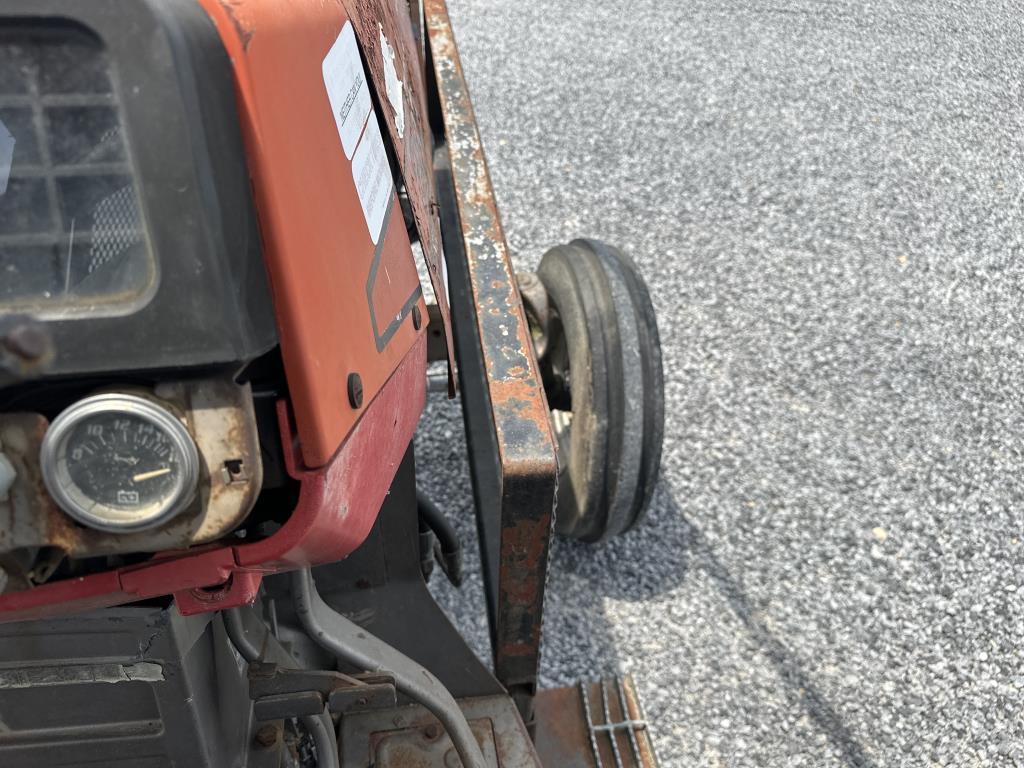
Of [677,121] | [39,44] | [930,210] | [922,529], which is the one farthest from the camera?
[677,121]

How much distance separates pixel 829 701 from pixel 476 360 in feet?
3.89

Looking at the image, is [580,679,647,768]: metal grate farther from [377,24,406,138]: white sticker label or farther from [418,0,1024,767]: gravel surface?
[377,24,406,138]: white sticker label

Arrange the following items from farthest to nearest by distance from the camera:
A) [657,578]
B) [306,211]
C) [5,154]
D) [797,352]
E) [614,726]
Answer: [797,352], [657,578], [614,726], [306,211], [5,154]

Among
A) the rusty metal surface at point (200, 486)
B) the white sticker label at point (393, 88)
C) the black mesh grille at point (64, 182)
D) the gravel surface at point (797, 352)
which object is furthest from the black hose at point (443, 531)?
the black mesh grille at point (64, 182)

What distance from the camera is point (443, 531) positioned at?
A: 1.76 metres

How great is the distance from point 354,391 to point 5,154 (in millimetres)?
354

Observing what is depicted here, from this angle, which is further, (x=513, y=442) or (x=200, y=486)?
(x=513, y=442)

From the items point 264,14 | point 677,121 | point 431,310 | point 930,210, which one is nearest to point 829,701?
point 431,310

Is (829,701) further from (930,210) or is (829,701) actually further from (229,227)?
(930,210)

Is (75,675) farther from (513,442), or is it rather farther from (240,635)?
(513,442)

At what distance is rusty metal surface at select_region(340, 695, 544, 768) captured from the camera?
1.43m

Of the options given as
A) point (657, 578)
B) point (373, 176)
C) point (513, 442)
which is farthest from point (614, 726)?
point (373, 176)

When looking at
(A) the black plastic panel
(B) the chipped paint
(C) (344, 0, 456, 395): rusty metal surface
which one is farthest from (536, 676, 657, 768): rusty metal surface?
(A) the black plastic panel

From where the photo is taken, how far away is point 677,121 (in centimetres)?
437
